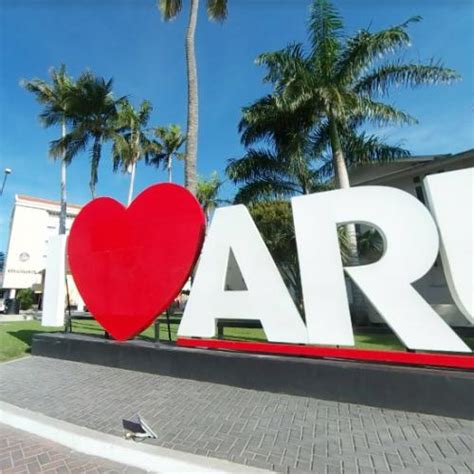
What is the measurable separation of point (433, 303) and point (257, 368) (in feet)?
37.4

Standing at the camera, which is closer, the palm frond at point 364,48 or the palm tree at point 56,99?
the palm frond at point 364,48

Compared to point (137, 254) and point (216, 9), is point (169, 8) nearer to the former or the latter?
point (216, 9)

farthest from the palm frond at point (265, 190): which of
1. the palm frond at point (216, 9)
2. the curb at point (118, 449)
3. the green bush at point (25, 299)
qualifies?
the green bush at point (25, 299)

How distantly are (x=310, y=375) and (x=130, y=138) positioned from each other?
23616mm

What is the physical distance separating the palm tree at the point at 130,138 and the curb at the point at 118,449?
20.0 m

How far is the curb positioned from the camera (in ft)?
11.2

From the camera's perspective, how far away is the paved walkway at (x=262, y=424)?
3535 mm

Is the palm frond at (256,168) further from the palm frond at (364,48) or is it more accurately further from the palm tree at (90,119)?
the palm tree at (90,119)

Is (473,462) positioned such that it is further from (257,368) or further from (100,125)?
(100,125)

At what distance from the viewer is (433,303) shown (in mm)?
14320

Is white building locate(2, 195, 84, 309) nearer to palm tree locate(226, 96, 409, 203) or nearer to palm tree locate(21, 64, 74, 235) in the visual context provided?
palm tree locate(21, 64, 74, 235)

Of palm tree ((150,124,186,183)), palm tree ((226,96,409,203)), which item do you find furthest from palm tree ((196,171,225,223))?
palm tree ((226,96,409,203))

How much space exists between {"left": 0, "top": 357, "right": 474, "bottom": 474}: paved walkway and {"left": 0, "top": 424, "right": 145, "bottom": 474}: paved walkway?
1.69ft

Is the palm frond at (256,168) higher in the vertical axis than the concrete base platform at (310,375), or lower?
higher
